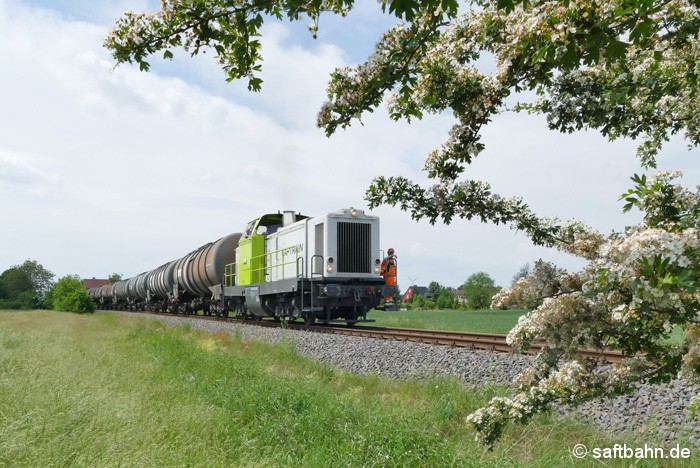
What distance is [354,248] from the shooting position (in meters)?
17.2

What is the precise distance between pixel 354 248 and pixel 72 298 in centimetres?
3904

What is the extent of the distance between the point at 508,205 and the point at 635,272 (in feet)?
6.21

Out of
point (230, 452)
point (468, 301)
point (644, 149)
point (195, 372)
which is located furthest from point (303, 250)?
point (468, 301)

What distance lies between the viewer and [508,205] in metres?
4.70

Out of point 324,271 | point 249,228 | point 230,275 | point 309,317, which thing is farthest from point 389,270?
point 230,275

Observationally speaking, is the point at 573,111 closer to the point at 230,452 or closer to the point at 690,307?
the point at 690,307

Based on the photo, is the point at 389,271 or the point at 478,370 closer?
the point at 478,370

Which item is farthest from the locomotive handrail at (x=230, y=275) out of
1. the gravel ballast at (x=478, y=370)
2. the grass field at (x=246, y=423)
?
the grass field at (x=246, y=423)

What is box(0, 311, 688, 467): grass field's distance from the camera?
4.84 m

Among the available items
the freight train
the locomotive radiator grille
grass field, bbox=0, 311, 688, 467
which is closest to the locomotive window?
the freight train

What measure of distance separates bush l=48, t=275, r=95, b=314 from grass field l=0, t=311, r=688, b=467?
140 feet

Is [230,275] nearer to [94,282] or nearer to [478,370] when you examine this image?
[478,370]

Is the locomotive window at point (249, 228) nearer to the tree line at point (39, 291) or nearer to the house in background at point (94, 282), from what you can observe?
the tree line at point (39, 291)

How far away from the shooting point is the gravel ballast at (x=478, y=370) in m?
5.85
